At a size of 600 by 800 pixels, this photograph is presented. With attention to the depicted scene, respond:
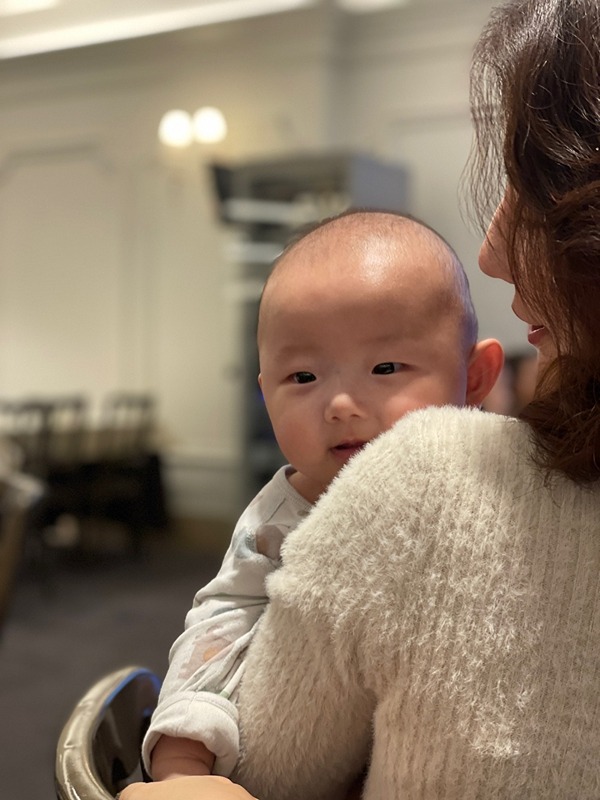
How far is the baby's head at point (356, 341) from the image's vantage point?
2.31ft

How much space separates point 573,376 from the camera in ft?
1.73

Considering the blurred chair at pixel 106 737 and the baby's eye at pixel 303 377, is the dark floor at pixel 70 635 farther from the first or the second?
the baby's eye at pixel 303 377

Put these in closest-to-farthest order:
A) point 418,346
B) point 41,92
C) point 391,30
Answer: point 418,346 → point 391,30 → point 41,92

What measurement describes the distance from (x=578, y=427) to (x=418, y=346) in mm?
213

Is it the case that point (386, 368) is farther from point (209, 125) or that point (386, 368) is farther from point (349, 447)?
point (209, 125)

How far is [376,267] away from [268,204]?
482 cm

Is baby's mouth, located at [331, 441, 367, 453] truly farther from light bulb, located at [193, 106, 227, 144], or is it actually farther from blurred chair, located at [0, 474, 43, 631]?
light bulb, located at [193, 106, 227, 144]

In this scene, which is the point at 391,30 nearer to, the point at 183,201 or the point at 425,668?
the point at 183,201

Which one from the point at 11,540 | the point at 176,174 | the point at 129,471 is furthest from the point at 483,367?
the point at 176,174

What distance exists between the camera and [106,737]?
2.73ft

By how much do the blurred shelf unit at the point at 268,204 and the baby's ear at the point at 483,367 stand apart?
13.9ft

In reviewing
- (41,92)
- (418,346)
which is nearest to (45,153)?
(41,92)

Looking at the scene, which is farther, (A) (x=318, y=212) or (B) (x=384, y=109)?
(B) (x=384, y=109)

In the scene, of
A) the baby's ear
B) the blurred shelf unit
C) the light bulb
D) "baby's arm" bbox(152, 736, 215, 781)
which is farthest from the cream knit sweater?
the light bulb
